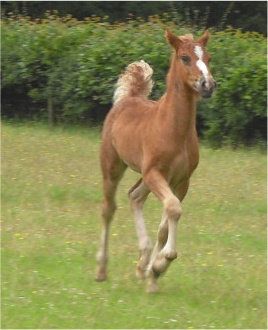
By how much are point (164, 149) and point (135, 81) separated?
155cm

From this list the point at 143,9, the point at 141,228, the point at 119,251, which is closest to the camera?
the point at 141,228

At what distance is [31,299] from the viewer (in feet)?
24.2

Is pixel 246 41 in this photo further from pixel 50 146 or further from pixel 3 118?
pixel 3 118

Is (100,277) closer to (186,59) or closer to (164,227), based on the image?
(164,227)

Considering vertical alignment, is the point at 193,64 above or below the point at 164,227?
above

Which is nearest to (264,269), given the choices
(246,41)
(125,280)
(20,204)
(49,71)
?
(125,280)

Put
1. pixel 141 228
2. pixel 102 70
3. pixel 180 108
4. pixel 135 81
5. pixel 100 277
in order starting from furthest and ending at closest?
pixel 102 70 → pixel 135 81 → pixel 100 277 → pixel 141 228 → pixel 180 108

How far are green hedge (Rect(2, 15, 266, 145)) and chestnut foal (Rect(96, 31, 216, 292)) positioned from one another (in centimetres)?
817

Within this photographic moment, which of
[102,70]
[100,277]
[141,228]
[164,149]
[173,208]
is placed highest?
[164,149]

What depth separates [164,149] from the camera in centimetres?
755

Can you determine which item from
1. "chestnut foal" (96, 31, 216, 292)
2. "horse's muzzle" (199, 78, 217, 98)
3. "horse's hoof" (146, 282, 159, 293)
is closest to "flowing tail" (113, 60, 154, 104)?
"chestnut foal" (96, 31, 216, 292)

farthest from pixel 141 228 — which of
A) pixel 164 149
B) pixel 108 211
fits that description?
pixel 164 149

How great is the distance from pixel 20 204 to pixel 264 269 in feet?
12.9

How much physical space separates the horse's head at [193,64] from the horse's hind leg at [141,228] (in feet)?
4.44
